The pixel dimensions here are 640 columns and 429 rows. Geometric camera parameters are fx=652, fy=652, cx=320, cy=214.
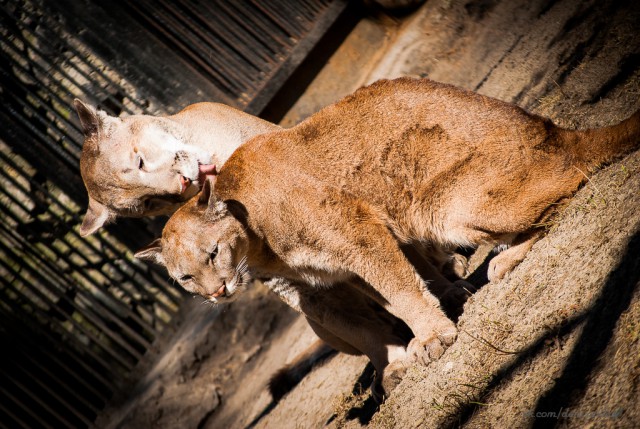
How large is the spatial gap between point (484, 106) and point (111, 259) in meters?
6.88

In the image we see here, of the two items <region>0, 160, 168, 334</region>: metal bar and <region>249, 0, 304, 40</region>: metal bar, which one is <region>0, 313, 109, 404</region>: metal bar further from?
<region>249, 0, 304, 40</region>: metal bar

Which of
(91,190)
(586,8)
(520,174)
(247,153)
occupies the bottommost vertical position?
(91,190)

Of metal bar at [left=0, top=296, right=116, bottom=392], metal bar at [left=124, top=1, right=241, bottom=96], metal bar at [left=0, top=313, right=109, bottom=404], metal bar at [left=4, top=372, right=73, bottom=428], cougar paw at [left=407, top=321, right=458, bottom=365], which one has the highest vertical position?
cougar paw at [left=407, top=321, right=458, bottom=365]

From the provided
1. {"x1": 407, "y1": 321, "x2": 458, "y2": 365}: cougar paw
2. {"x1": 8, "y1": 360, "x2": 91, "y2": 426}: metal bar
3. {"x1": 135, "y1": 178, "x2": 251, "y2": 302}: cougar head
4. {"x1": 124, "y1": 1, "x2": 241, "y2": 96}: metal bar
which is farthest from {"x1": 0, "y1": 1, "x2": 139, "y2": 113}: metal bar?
{"x1": 407, "y1": 321, "x2": 458, "y2": 365}: cougar paw

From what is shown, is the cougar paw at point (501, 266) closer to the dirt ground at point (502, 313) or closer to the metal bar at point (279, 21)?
the dirt ground at point (502, 313)

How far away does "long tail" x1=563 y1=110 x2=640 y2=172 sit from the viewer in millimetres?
4262

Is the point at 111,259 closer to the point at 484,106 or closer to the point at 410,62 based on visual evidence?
the point at 410,62

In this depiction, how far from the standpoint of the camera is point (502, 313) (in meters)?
4.27

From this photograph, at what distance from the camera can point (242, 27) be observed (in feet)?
33.8

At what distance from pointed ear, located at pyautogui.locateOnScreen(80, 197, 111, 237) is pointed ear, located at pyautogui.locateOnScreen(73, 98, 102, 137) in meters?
0.80

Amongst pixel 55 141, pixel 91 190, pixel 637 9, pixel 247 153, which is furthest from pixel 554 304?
pixel 55 141

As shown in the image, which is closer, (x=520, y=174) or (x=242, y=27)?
(x=520, y=174)

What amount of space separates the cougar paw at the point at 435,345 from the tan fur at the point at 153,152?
2.91 meters

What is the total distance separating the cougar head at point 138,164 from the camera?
254 inches
